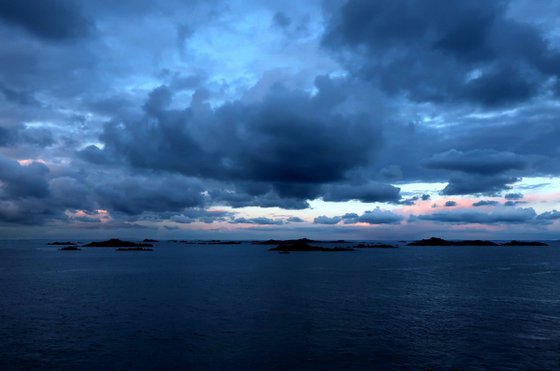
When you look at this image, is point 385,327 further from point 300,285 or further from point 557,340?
point 300,285

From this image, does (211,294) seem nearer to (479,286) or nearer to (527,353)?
(527,353)

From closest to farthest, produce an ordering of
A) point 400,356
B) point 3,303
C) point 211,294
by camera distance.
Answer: point 400,356 < point 3,303 < point 211,294

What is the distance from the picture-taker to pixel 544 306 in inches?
1860

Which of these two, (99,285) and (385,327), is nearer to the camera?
(385,327)

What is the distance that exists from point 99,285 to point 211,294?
77.3 feet

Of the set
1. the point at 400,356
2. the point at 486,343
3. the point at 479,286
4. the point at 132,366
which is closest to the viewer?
the point at 132,366

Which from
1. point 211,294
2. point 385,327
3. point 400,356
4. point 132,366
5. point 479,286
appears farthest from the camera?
point 479,286

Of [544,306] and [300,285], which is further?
[300,285]

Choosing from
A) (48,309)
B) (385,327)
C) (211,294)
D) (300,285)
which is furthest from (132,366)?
(300,285)

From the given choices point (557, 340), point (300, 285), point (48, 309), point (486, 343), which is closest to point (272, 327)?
point (486, 343)

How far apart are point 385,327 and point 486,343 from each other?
831 centimetres

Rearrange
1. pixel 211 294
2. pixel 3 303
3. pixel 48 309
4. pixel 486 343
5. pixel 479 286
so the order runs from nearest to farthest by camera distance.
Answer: pixel 486 343 < pixel 48 309 < pixel 3 303 < pixel 211 294 < pixel 479 286

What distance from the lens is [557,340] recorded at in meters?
31.8

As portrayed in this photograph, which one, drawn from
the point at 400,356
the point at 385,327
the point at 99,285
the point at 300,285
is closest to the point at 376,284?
the point at 300,285
